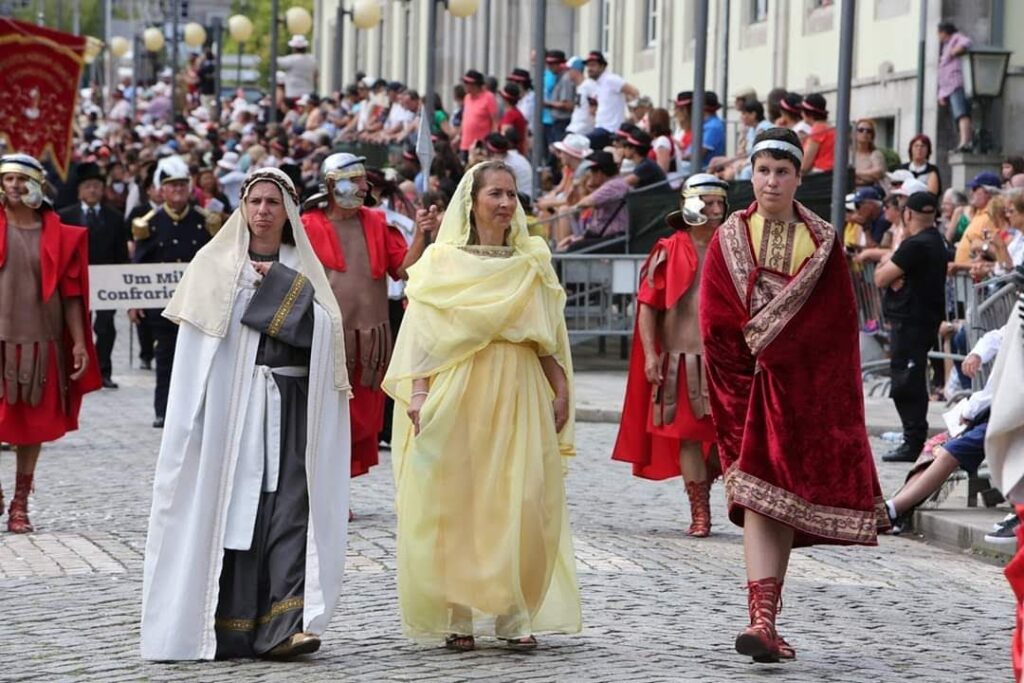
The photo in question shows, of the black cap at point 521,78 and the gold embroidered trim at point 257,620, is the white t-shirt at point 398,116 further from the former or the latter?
the gold embroidered trim at point 257,620

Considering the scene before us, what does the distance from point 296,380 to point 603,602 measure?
1866 millimetres

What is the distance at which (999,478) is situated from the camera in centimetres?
646

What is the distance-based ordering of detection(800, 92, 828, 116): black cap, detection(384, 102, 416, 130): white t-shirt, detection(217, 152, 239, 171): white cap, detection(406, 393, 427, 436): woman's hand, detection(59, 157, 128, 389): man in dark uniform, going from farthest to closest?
detection(217, 152, 239, 171): white cap < detection(384, 102, 416, 130): white t-shirt < detection(800, 92, 828, 116): black cap < detection(59, 157, 128, 389): man in dark uniform < detection(406, 393, 427, 436): woman's hand

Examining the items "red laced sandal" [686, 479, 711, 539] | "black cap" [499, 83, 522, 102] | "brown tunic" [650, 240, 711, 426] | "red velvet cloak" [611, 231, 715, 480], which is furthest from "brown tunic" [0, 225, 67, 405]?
"black cap" [499, 83, 522, 102]

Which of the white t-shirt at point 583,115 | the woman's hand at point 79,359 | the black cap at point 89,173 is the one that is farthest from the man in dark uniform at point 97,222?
the woman's hand at point 79,359

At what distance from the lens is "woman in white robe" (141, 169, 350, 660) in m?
8.23

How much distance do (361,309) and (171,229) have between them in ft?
24.1

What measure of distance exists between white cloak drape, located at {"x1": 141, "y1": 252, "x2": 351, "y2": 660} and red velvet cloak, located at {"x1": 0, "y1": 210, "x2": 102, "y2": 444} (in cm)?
381

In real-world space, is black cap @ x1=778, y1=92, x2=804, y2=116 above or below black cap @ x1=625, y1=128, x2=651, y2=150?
above

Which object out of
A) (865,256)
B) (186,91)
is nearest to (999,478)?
(865,256)

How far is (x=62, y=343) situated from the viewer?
1223cm

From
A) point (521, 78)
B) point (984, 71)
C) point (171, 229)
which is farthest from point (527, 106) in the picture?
point (171, 229)

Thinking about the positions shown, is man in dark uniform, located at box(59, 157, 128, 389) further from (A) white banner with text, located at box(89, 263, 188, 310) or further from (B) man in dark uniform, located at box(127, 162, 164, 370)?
(B) man in dark uniform, located at box(127, 162, 164, 370)

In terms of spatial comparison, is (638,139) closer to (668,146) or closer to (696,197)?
(668,146)
